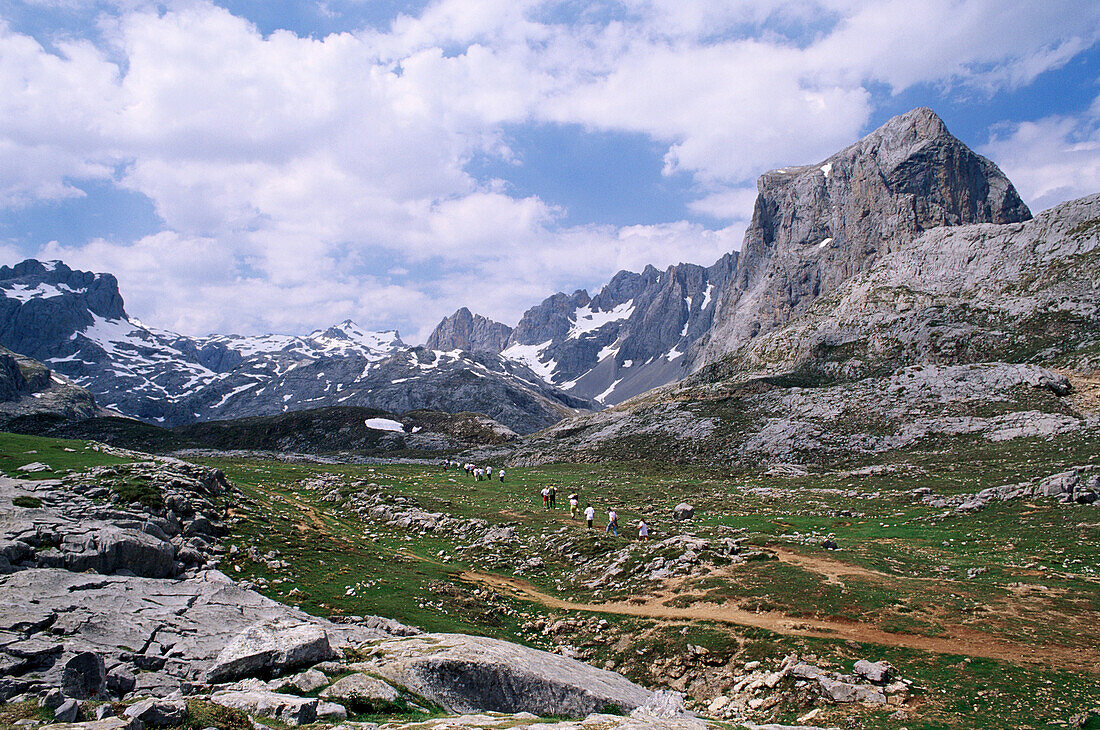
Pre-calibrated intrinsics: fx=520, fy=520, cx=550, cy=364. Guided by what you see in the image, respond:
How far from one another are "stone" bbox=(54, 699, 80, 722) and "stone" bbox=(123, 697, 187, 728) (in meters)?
0.90

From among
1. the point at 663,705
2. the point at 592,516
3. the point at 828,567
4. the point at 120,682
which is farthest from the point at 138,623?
the point at 828,567

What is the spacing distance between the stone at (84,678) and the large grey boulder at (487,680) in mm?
5969

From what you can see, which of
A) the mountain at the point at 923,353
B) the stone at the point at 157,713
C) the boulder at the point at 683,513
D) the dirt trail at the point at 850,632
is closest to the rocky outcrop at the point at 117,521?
the stone at the point at 157,713

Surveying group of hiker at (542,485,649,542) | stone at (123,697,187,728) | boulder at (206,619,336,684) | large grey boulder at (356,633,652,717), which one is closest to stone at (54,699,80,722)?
stone at (123,697,187,728)

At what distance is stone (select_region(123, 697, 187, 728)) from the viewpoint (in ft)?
31.5

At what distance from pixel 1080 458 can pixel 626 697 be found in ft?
213

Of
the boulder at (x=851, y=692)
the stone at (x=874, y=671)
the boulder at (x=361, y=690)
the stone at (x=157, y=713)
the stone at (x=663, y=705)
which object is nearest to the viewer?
the stone at (x=157, y=713)

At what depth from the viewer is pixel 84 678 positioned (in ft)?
37.4

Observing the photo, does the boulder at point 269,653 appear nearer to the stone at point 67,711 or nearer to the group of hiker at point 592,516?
the stone at point 67,711

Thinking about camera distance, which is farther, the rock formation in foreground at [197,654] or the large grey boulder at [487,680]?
the large grey boulder at [487,680]

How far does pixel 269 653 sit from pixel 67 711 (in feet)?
15.8

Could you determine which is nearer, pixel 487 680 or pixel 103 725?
pixel 103 725

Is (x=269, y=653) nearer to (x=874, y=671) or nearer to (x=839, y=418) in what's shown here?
(x=874, y=671)

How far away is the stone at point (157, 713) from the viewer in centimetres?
959
